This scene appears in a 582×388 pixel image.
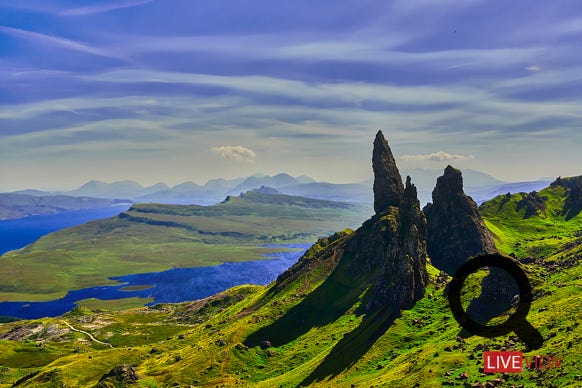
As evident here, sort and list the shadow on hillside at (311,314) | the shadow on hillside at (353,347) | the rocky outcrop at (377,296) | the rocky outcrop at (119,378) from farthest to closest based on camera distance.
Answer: the shadow on hillside at (311,314)
the rocky outcrop at (377,296)
the rocky outcrop at (119,378)
the shadow on hillside at (353,347)

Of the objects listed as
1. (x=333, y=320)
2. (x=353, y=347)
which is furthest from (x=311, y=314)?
(x=353, y=347)

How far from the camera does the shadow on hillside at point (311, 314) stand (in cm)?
17189

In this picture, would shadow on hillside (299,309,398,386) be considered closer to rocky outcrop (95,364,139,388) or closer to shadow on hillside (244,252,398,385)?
shadow on hillside (244,252,398,385)

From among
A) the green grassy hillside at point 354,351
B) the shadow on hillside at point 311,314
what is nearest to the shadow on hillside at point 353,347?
the green grassy hillside at point 354,351

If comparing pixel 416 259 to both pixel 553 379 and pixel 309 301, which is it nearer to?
pixel 309 301

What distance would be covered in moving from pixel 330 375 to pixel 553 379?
62431 mm

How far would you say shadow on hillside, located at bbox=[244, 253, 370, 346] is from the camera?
564 feet

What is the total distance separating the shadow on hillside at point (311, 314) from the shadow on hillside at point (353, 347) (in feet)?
93.1

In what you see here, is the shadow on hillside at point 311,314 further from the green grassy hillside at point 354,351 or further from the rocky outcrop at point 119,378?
the rocky outcrop at point 119,378

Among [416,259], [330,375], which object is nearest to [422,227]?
[416,259]

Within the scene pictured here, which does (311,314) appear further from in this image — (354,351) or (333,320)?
(354,351)

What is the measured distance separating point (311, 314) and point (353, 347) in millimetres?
62885

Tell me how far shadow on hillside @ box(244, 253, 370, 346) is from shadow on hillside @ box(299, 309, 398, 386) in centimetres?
2838

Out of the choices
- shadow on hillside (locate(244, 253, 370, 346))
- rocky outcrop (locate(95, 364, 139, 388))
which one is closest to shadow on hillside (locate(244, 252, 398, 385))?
shadow on hillside (locate(244, 253, 370, 346))
